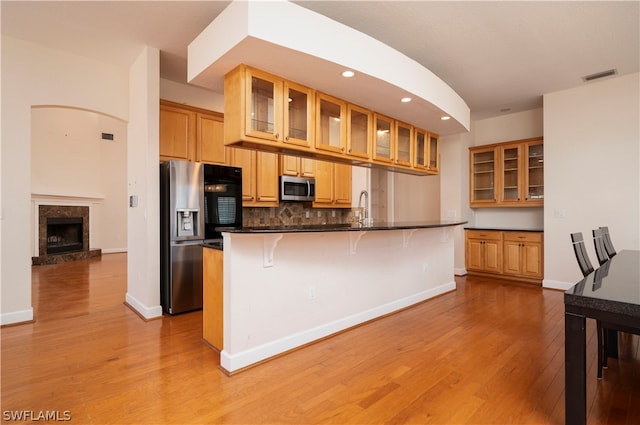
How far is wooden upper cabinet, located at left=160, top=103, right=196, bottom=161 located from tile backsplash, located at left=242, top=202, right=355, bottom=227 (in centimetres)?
125

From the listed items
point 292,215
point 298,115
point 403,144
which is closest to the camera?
point 298,115

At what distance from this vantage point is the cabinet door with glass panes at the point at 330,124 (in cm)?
294

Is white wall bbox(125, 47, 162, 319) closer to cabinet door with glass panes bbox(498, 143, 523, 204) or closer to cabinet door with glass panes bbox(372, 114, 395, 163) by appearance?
cabinet door with glass panes bbox(372, 114, 395, 163)

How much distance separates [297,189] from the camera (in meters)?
5.17

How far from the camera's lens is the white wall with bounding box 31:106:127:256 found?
7.39 meters

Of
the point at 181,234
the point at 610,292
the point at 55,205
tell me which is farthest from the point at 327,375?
the point at 55,205

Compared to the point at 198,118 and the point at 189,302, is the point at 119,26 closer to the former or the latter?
the point at 198,118

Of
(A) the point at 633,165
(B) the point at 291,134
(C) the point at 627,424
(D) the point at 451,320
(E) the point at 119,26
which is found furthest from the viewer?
(A) the point at 633,165

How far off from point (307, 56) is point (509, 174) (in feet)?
15.8

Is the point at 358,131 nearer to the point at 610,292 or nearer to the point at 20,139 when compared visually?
the point at 610,292

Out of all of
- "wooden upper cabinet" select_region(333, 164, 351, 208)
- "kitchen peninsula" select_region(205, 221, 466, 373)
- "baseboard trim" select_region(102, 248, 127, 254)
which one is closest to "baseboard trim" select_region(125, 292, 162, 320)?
"kitchen peninsula" select_region(205, 221, 466, 373)

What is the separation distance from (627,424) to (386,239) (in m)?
2.22

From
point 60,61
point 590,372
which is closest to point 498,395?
point 590,372

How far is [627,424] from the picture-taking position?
1.72m
